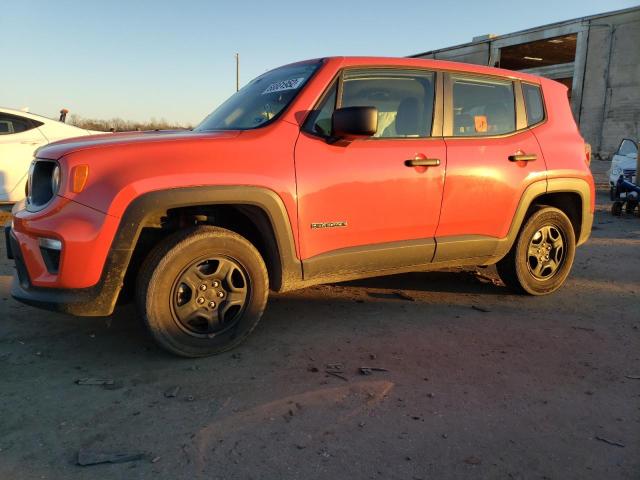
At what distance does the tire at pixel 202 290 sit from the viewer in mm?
2965

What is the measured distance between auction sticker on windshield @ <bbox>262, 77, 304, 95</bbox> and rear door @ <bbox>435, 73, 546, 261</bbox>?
3.93 ft

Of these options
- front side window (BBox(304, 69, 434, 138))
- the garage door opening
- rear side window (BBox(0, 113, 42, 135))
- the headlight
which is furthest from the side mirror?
the garage door opening

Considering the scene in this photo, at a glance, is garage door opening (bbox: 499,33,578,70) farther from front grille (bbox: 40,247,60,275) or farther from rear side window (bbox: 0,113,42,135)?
front grille (bbox: 40,247,60,275)

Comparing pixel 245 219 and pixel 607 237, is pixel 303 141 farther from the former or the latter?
pixel 607 237

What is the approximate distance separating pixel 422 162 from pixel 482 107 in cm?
94

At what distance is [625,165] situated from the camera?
11.4 metres

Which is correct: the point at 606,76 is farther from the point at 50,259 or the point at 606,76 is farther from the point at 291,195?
the point at 50,259

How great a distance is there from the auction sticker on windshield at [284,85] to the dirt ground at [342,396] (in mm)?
1740

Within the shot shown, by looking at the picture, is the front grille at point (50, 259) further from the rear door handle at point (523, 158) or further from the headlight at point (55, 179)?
the rear door handle at point (523, 158)

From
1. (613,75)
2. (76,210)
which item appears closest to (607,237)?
(76,210)

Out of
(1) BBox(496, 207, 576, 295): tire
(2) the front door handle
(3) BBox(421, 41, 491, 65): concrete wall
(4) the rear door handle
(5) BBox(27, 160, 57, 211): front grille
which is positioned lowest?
(1) BBox(496, 207, 576, 295): tire

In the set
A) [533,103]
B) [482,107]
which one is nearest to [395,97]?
[482,107]

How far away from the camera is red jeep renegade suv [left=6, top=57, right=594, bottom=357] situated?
2783 mm

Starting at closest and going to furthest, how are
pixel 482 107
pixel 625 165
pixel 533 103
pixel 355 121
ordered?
pixel 355 121
pixel 482 107
pixel 533 103
pixel 625 165
